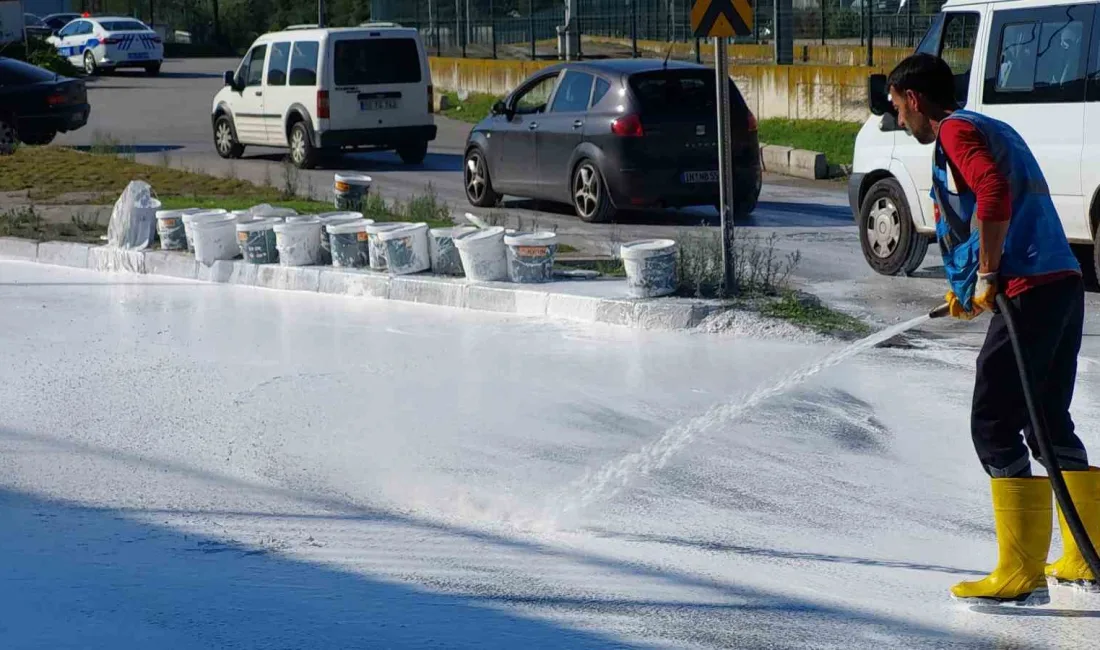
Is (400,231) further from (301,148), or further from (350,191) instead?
(301,148)

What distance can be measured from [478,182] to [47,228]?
4.75 metres

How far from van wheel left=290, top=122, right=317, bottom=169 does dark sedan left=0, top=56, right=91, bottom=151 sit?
4.89 m

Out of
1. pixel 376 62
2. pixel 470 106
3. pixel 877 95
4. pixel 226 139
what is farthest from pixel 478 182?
pixel 470 106

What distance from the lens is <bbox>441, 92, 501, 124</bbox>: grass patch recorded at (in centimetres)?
3158

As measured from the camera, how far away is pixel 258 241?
41.4 feet

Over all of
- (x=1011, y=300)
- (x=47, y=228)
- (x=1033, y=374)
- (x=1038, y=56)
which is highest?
(x=1038, y=56)

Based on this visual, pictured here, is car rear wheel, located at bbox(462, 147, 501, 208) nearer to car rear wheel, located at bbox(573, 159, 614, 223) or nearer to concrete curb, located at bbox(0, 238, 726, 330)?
car rear wheel, located at bbox(573, 159, 614, 223)

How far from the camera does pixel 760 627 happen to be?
491 centimetres

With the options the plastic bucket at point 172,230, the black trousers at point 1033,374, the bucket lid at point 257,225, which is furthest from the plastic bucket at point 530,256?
the black trousers at point 1033,374

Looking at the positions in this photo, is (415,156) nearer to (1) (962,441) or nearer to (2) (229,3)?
(1) (962,441)

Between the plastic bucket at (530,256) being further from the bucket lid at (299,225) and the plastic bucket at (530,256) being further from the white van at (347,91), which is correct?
the white van at (347,91)

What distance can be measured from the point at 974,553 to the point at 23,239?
1093cm

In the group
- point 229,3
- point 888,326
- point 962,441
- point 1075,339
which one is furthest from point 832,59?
point 229,3

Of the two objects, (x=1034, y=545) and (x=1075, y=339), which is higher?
(x=1075, y=339)
